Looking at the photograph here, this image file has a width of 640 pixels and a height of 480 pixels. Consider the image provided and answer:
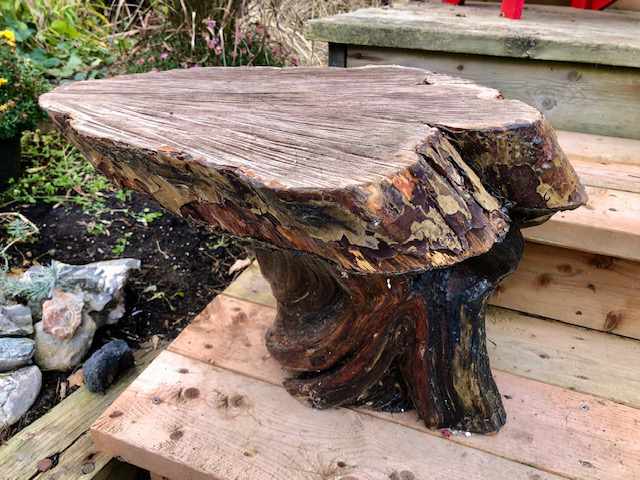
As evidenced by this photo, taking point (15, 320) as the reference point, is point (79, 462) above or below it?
below

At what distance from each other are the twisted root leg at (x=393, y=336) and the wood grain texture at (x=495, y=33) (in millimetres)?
761

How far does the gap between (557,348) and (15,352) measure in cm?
136

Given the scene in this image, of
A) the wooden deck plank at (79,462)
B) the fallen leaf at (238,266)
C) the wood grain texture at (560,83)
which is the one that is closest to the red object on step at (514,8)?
the wood grain texture at (560,83)

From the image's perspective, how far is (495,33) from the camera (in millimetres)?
1593

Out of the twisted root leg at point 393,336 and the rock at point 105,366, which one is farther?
the rock at point 105,366

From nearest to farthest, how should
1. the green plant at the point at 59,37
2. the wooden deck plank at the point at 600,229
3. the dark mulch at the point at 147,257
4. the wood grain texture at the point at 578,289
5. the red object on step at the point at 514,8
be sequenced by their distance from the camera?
the wooden deck plank at the point at 600,229 → the wood grain texture at the point at 578,289 → the dark mulch at the point at 147,257 → the red object on step at the point at 514,8 → the green plant at the point at 59,37

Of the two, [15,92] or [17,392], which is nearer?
[17,392]

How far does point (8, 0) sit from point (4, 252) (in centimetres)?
174

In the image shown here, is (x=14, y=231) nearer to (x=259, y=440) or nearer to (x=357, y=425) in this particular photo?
(x=259, y=440)

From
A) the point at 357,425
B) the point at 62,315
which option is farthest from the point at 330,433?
the point at 62,315

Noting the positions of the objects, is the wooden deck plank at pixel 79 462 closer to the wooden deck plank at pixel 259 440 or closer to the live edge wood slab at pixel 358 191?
the wooden deck plank at pixel 259 440

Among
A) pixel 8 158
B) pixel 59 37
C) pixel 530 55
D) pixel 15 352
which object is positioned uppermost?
pixel 530 55

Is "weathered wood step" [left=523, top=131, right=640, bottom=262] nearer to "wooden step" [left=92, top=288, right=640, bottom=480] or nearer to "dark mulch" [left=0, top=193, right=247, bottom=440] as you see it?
"wooden step" [left=92, top=288, right=640, bottom=480]

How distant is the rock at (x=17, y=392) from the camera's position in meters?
1.38
